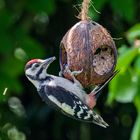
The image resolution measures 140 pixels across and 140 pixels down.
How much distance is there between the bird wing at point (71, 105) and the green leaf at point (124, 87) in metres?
0.34

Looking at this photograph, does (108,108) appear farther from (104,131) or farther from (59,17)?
(59,17)

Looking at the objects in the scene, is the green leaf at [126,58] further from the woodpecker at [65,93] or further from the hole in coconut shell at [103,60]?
the woodpecker at [65,93]

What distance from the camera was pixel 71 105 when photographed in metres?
3.02

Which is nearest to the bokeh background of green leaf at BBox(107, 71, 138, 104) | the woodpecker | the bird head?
green leaf at BBox(107, 71, 138, 104)

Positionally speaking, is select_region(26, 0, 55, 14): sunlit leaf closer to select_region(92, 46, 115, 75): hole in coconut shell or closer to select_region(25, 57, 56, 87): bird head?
select_region(92, 46, 115, 75): hole in coconut shell

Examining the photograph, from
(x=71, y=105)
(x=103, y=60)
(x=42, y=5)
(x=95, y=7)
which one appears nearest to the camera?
(x=71, y=105)

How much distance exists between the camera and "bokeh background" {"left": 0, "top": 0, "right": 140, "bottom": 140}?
3454 millimetres

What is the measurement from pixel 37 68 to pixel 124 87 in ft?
1.69

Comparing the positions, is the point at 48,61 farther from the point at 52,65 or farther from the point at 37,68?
the point at 52,65

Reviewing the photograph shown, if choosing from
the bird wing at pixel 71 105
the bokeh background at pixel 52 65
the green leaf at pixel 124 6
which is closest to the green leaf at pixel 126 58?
the bokeh background at pixel 52 65

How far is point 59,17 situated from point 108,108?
798 millimetres

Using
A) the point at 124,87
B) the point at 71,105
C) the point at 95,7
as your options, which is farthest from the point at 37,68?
the point at 95,7

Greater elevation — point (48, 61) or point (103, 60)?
point (48, 61)

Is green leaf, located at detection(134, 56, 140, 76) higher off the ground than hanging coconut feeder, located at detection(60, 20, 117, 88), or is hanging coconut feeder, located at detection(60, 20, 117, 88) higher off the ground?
hanging coconut feeder, located at detection(60, 20, 117, 88)
